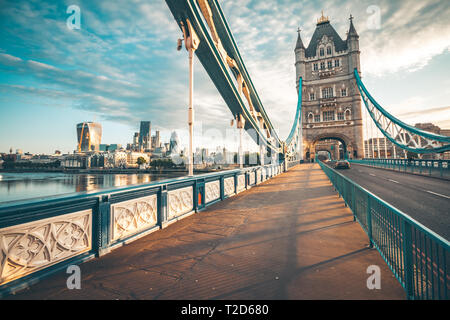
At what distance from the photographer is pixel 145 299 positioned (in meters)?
2.09

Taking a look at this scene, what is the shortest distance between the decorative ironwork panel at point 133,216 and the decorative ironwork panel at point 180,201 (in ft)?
1.57

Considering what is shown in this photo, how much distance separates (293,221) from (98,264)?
12.3 feet

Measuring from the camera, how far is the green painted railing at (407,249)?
1.69 metres

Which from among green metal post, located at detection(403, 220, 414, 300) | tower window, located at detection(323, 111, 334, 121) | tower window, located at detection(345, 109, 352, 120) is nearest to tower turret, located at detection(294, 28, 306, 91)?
tower window, located at detection(323, 111, 334, 121)

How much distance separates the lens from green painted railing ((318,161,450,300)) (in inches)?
66.4

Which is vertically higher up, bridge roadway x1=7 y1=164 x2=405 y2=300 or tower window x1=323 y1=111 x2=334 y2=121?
tower window x1=323 y1=111 x2=334 y2=121

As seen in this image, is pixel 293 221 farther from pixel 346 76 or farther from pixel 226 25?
pixel 346 76

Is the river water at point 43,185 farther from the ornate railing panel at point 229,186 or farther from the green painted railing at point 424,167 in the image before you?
the green painted railing at point 424,167

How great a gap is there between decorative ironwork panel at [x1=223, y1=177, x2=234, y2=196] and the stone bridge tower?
4650cm

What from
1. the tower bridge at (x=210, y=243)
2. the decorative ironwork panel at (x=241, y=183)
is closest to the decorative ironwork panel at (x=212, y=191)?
the tower bridge at (x=210, y=243)

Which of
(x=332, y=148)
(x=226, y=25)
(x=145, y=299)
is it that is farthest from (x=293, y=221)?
(x=332, y=148)

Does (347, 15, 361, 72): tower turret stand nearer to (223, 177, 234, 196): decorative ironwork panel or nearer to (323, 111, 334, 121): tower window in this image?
(323, 111, 334, 121): tower window

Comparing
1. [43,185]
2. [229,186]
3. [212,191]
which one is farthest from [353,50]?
[43,185]

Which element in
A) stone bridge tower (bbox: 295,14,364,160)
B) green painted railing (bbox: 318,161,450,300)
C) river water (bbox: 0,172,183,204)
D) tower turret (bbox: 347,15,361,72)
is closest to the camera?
green painted railing (bbox: 318,161,450,300)
